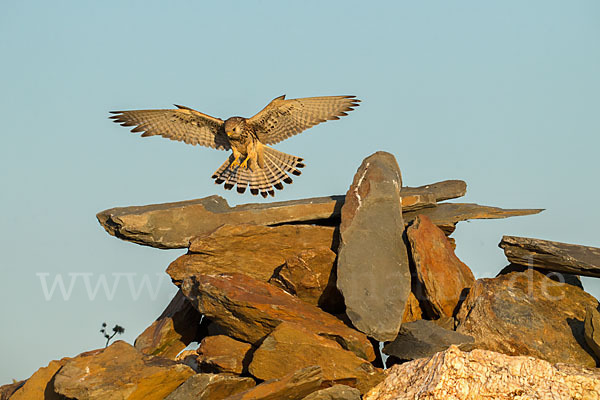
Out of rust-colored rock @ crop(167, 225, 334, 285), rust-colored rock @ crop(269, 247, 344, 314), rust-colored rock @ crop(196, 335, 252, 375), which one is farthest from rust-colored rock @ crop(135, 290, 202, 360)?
rust-colored rock @ crop(269, 247, 344, 314)

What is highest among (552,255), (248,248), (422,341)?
(248,248)

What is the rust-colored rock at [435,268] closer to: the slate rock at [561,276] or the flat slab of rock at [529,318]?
the flat slab of rock at [529,318]

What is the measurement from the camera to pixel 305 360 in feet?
27.8

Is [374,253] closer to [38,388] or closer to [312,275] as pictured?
[312,275]

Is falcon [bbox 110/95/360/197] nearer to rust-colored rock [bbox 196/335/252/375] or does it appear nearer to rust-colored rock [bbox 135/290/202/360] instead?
rust-colored rock [bbox 135/290/202/360]

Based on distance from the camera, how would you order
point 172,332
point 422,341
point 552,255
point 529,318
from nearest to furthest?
point 422,341
point 529,318
point 552,255
point 172,332

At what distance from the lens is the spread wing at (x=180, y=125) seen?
42.6 ft

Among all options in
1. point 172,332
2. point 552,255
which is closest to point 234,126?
point 172,332

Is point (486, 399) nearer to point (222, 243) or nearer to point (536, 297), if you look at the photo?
point (536, 297)

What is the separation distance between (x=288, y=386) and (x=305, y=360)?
2.67ft

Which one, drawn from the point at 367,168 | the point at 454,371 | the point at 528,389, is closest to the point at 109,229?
the point at 367,168

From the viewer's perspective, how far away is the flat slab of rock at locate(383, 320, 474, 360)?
8.97 metres

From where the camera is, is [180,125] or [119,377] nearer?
[119,377]

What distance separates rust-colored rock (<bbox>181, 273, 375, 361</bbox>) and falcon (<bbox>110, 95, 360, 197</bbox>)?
13.6ft
